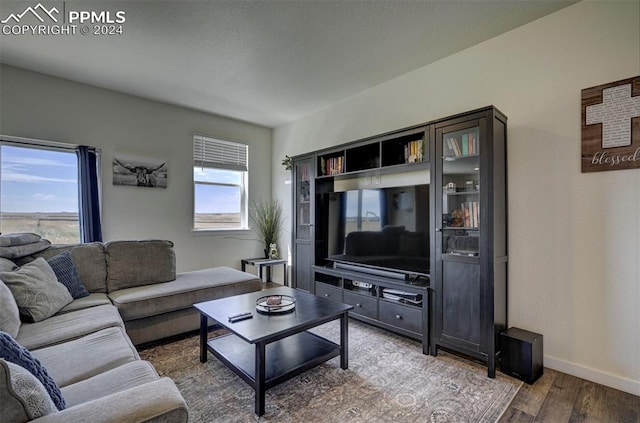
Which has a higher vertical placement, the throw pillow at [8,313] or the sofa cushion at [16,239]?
the sofa cushion at [16,239]

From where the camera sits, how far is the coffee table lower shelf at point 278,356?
189 centimetres

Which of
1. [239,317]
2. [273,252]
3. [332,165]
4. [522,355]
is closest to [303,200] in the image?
[332,165]

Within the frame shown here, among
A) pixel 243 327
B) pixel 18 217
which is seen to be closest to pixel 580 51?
pixel 243 327

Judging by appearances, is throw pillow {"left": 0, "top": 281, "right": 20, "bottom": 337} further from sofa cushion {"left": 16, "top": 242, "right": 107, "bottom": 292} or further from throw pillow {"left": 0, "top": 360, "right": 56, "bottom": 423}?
throw pillow {"left": 0, "top": 360, "right": 56, "bottom": 423}

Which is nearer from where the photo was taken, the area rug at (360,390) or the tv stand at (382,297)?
the area rug at (360,390)

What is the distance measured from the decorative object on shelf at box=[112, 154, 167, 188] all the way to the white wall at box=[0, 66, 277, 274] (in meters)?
0.07

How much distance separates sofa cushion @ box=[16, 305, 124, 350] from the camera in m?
1.75

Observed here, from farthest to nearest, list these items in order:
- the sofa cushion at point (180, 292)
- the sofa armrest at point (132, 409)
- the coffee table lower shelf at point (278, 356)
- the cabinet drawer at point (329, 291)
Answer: the cabinet drawer at point (329, 291)
the sofa cushion at point (180, 292)
the coffee table lower shelf at point (278, 356)
the sofa armrest at point (132, 409)

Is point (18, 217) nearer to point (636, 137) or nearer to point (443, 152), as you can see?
point (443, 152)

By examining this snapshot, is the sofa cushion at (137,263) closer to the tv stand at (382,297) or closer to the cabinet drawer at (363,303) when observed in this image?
the tv stand at (382,297)

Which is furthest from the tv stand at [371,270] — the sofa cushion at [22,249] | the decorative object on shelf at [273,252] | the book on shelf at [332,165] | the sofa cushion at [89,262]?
the sofa cushion at [22,249]

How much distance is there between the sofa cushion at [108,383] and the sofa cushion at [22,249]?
5.83ft

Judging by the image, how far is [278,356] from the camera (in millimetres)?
2121
